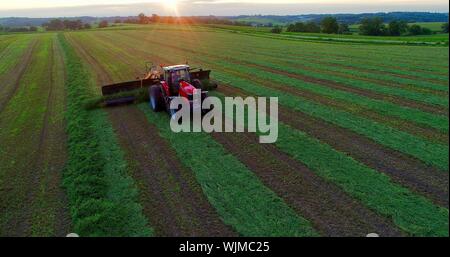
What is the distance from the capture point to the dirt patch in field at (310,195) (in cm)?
691

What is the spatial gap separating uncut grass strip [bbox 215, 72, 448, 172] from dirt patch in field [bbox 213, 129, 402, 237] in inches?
118

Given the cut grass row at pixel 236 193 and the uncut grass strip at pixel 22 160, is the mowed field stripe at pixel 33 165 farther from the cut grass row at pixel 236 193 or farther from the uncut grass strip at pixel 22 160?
the cut grass row at pixel 236 193

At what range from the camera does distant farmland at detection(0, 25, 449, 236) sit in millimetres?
7230

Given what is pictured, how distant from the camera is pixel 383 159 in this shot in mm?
9602

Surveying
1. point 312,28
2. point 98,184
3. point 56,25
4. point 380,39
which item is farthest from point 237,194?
point 56,25

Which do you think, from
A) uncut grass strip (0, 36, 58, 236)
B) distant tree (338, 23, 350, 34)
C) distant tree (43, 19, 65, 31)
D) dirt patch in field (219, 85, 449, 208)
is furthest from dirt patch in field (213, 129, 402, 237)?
distant tree (43, 19, 65, 31)

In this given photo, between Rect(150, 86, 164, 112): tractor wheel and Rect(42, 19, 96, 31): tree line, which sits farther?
Rect(42, 19, 96, 31): tree line

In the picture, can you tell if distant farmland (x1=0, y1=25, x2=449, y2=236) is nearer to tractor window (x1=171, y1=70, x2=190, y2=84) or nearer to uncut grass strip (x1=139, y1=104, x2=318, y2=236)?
uncut grass strip (x1=139, y1=104, x2=318, y2=236)

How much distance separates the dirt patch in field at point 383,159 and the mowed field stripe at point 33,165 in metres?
7.25

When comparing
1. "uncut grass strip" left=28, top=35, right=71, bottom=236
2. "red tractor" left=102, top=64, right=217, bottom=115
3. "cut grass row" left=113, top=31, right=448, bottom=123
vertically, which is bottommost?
"uncut grass strip" left=28, top=35, right=71, bottom=236

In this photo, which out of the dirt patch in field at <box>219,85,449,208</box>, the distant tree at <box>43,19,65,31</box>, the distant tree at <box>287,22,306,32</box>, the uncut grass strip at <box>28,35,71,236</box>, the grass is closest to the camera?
the uncut grass strip at <box>28,35,71,236</box>

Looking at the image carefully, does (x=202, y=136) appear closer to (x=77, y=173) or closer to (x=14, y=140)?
(x=77, y=173)

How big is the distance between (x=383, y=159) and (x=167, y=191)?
556cm
